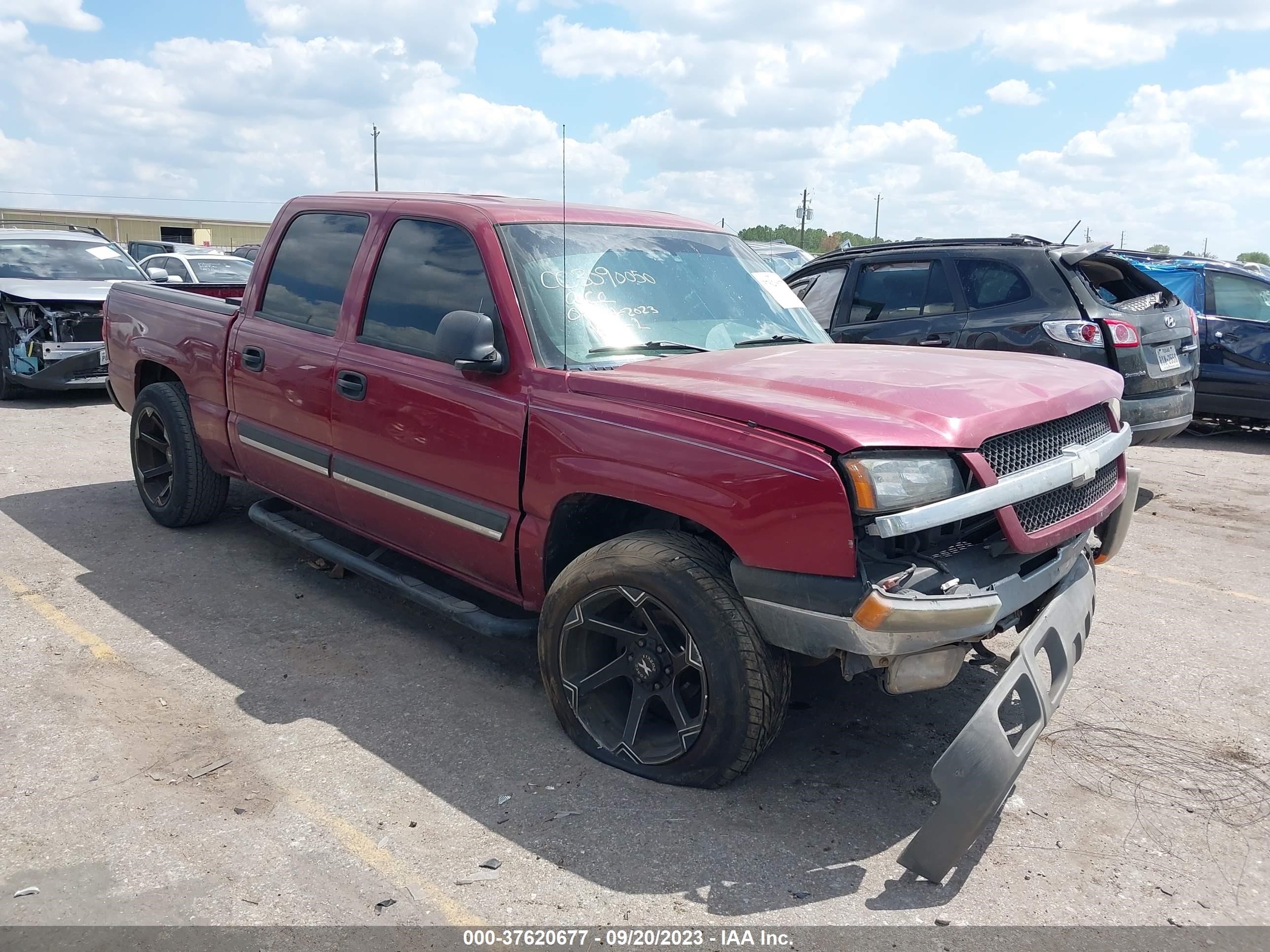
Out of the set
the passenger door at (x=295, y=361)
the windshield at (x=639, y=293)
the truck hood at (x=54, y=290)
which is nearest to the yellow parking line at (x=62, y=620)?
the passenger door at (x=295, y=361)

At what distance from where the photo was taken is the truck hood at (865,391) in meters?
2.95

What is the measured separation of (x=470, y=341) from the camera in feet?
12.0

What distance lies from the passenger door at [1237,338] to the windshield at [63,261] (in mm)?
11425

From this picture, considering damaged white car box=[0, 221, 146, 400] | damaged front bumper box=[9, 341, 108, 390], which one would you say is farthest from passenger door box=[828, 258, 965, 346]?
damaged front bumper box=[9, 341, 108, 390]

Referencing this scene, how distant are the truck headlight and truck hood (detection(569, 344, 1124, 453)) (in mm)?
45

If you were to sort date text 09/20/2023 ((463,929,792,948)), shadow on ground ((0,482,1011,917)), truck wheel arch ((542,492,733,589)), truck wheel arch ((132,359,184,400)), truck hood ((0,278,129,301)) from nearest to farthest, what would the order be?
date text 09/20/2023 ((463,929,792,948)) → shadow on ground ((0,482,1011,917)) → truck wheel arch ((542,492,733,589)) → truck wheel arch ((132,359,184,400)) → truck hood ((0,278,129,301))

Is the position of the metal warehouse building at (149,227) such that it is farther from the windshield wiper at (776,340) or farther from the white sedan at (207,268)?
the windshield wiper at (776,340)

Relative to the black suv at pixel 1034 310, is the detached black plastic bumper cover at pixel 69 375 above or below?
below

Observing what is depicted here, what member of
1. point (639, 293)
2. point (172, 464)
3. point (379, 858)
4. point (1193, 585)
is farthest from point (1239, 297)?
point (379, 858)

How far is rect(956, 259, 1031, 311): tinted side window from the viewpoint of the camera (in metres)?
7.17

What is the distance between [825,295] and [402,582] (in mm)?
5141

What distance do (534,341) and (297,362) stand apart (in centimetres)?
153

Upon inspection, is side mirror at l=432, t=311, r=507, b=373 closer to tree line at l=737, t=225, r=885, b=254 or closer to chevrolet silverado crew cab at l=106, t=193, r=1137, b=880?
chevrolet silverado crew cab at l=106, t=193, r=1137, b=880

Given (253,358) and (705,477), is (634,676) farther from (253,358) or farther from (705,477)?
(253,358)
